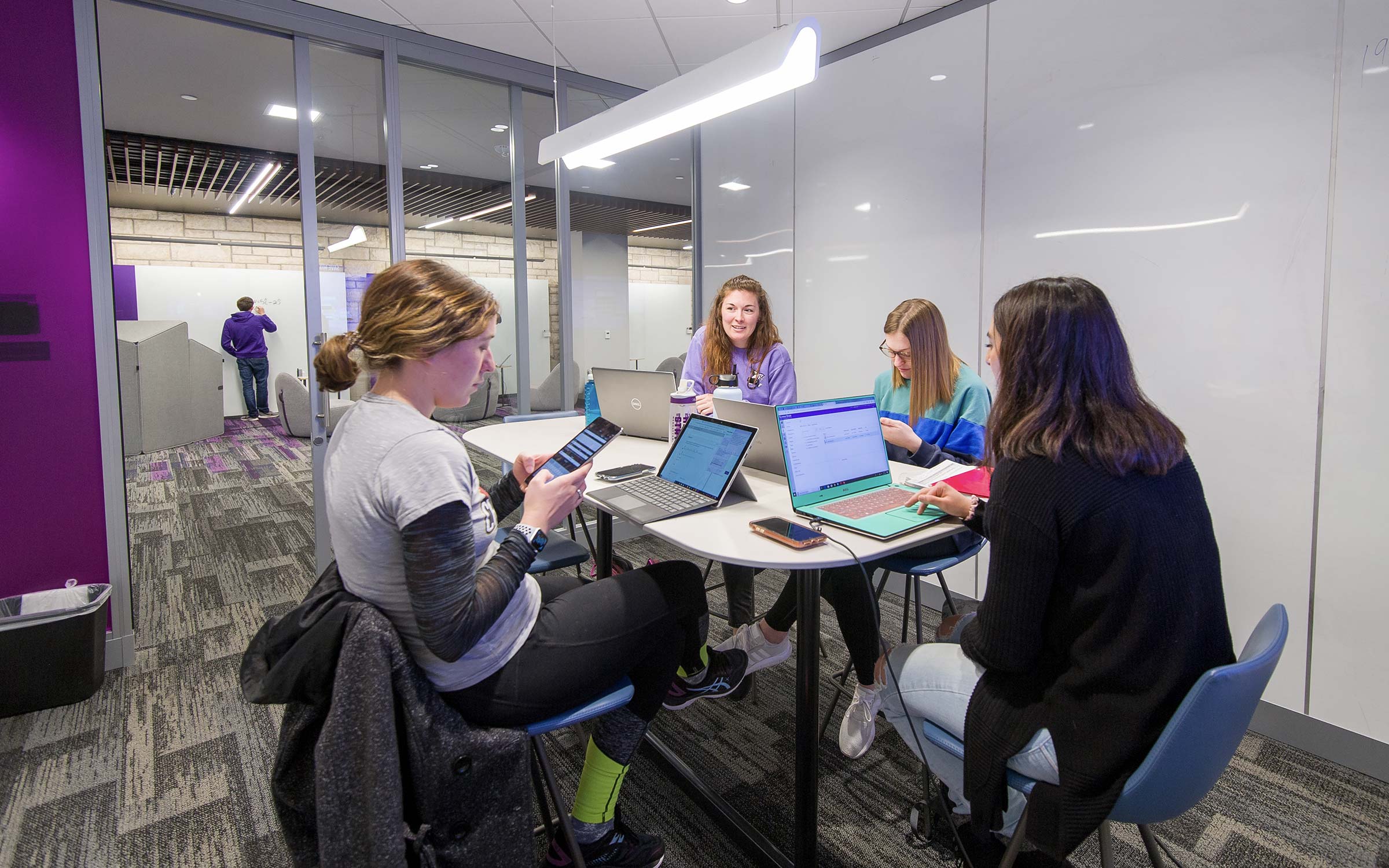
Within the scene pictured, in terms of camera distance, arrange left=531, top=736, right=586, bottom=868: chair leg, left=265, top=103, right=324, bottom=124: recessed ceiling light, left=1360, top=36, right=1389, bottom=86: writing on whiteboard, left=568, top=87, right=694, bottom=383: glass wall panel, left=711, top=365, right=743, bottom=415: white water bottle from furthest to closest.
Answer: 1. left=568, top=87, right=694, bottom=383: glass wall panel
2. left=265, top=103, right=324, bottom=124: recessed ceiling light
3. left=711, top=365, right=743, bottom=415: white water bottle
4. left=1360, top=36, right=1389, bottom=86: writing on whiteboard
5. left=531, top=736, right=586, bottom=868: chair leg

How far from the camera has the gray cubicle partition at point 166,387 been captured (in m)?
6.73

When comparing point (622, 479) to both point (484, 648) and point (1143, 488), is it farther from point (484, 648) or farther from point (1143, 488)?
point (1143, 488)

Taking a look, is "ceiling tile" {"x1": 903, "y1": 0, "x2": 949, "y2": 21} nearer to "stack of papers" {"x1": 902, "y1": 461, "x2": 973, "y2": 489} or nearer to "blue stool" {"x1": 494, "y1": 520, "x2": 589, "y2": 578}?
"stack of papers" {"x1": 902, "y1": 461, "x2": 973, "y2": 489}

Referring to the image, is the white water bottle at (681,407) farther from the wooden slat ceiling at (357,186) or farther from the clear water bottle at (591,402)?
the wooden slat ceiling at (357,186)

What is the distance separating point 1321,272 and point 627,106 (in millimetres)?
2333

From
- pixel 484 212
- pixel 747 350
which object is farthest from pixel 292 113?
pixel 747 350

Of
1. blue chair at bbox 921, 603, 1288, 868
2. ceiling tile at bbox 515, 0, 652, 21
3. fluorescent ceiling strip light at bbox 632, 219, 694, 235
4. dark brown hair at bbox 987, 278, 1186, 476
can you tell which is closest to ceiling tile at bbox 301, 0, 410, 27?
ceiling tile at bbox 515, 0, 652, 21

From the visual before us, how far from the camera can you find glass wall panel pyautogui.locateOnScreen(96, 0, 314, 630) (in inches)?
141

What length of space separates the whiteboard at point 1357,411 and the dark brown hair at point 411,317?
2535 millimetres

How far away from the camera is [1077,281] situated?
53.4 inches

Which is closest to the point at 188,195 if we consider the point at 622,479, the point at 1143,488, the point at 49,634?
the point at 49,634

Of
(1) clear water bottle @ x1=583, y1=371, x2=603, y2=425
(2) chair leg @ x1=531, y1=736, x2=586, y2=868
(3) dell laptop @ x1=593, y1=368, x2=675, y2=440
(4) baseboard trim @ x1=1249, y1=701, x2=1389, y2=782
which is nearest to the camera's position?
(2) chair leg @ x1=531, y1=736, x2=586, y2=868

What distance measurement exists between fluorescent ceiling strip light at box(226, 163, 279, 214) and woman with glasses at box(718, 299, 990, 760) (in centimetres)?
613

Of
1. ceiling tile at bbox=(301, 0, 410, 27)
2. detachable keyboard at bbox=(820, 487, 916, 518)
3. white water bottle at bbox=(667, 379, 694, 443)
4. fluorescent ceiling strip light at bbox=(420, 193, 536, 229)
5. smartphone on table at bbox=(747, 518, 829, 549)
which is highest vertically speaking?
ceiling tile at bbox=(301, 0, 410, 27)
